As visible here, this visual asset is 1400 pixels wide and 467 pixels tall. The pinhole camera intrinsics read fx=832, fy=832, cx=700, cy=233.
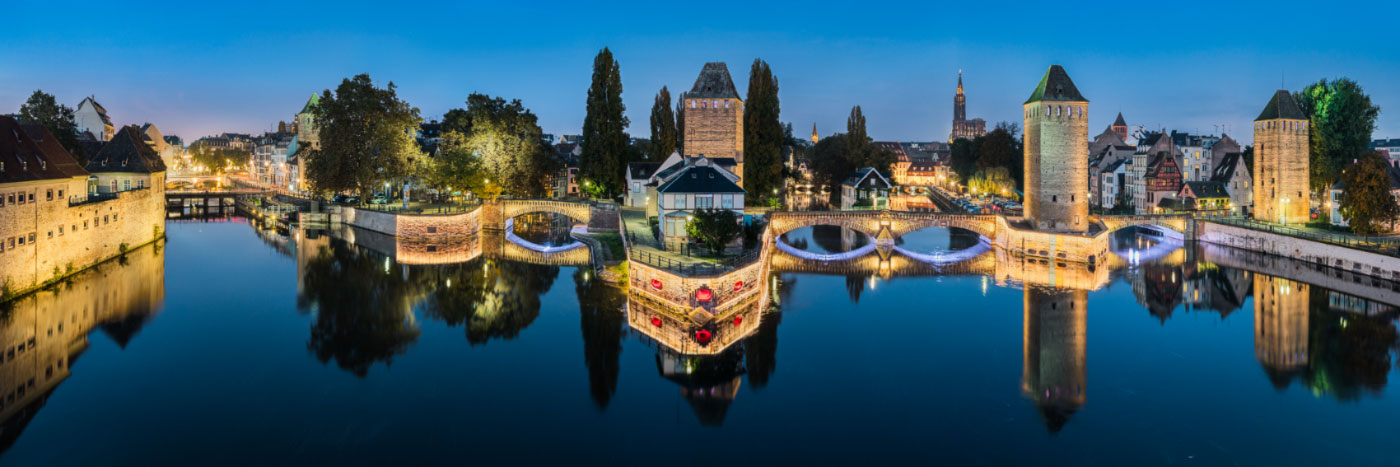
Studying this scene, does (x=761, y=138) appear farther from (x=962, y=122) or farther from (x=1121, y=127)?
(x=962, y=122)

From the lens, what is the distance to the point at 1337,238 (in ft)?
111

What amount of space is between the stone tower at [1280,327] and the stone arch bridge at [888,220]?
41.9ft

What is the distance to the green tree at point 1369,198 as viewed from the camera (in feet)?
108

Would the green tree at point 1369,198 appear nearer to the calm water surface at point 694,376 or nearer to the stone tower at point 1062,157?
the calm water surface at point 694,376

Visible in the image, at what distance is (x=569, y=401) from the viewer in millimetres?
16812

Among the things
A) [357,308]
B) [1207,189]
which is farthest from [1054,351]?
[1207,189]

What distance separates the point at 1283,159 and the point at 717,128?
2942 centimetres

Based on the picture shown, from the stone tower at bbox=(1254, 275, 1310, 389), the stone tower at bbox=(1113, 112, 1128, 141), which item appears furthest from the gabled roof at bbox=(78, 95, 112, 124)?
the stone tower at bbox=(1113, 112, 1128, 141)

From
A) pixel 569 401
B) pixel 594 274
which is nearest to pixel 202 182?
pixel 594 274

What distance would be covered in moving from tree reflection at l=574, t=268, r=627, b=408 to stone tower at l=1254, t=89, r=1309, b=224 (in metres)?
36.1

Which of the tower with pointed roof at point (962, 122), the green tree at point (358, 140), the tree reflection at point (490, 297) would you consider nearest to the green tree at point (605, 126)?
the green tree at point (358, 140)

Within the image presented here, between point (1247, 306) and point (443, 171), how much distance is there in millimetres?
40011

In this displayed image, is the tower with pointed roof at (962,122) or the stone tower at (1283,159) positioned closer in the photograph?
the stone tower at (1283,159)

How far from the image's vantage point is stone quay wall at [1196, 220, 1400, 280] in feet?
98.9
